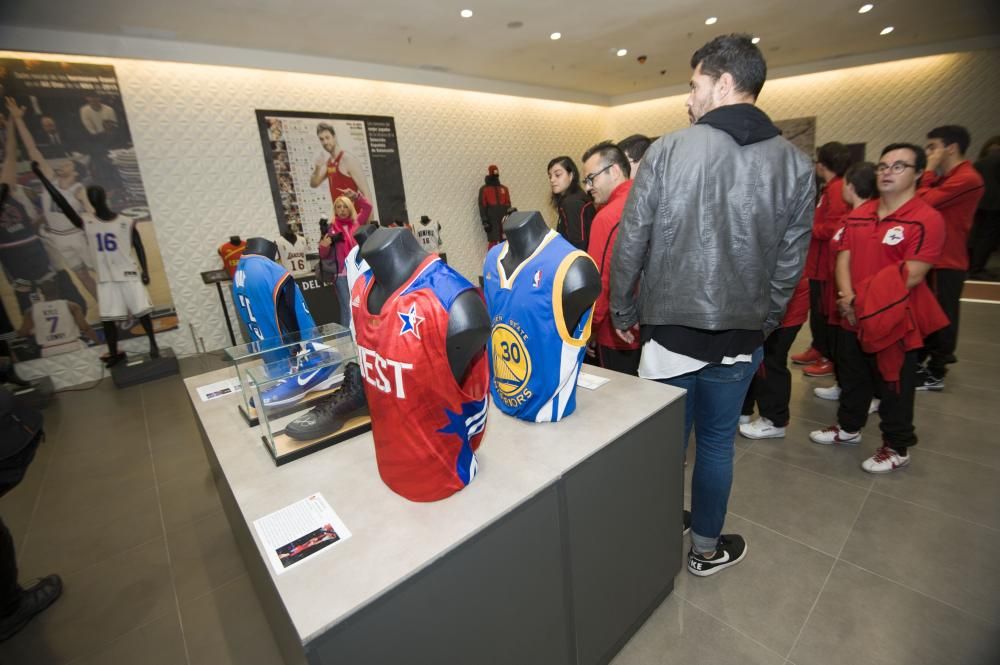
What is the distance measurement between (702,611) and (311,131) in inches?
237

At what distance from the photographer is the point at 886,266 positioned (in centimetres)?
196

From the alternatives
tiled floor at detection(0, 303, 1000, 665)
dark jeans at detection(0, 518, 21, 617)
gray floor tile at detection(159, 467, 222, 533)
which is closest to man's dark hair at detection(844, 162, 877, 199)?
tiled floor at detection(0, 303, 1000, 665)

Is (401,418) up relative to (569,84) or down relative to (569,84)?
down

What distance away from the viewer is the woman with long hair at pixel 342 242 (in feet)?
12.8

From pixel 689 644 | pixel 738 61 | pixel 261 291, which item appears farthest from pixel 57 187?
pixel 689 644

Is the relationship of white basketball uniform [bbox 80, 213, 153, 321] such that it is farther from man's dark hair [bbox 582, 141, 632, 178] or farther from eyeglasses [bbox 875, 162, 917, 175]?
eyeglasses [bbox 875, 162, 917, 175]

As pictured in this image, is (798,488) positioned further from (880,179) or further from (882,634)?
(880,179)

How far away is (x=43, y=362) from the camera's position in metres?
4.25

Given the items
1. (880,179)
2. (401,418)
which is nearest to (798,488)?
(880,179)

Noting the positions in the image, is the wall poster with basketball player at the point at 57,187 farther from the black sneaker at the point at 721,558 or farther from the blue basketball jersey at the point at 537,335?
the black sneaker at the point at 721,558

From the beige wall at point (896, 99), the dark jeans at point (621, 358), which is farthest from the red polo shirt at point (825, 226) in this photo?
the beige wall at point (896, 99)

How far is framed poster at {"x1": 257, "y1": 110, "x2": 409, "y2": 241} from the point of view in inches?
208

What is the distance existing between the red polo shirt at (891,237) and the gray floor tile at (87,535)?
3524 mm

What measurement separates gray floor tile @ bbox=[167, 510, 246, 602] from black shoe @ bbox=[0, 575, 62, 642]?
380mm
